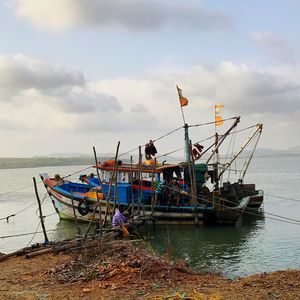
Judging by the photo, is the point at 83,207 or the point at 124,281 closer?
the point at 124,281

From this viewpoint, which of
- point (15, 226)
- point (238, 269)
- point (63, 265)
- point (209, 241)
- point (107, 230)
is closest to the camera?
point (63, 265)

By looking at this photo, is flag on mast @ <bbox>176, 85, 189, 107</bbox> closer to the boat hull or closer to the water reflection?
the boat hull

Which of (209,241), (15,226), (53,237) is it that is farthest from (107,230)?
(15,226)

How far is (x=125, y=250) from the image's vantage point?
38.2 feet

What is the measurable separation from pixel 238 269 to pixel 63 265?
639cm

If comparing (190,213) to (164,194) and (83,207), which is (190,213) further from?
(83,207)

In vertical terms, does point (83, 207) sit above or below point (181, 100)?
below

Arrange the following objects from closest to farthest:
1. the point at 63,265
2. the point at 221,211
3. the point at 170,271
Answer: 1. the point at 170,271
2. the point at 63,265
3. the point at 221,211

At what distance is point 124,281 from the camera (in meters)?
9.30

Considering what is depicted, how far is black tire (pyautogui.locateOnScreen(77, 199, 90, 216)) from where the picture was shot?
24281 millimetres

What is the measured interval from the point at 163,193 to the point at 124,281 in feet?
45.9

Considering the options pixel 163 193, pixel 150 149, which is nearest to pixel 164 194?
pixel 163 193

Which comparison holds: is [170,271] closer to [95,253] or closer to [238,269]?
[95,253]

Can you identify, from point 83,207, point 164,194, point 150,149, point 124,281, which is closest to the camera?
point 124,281
